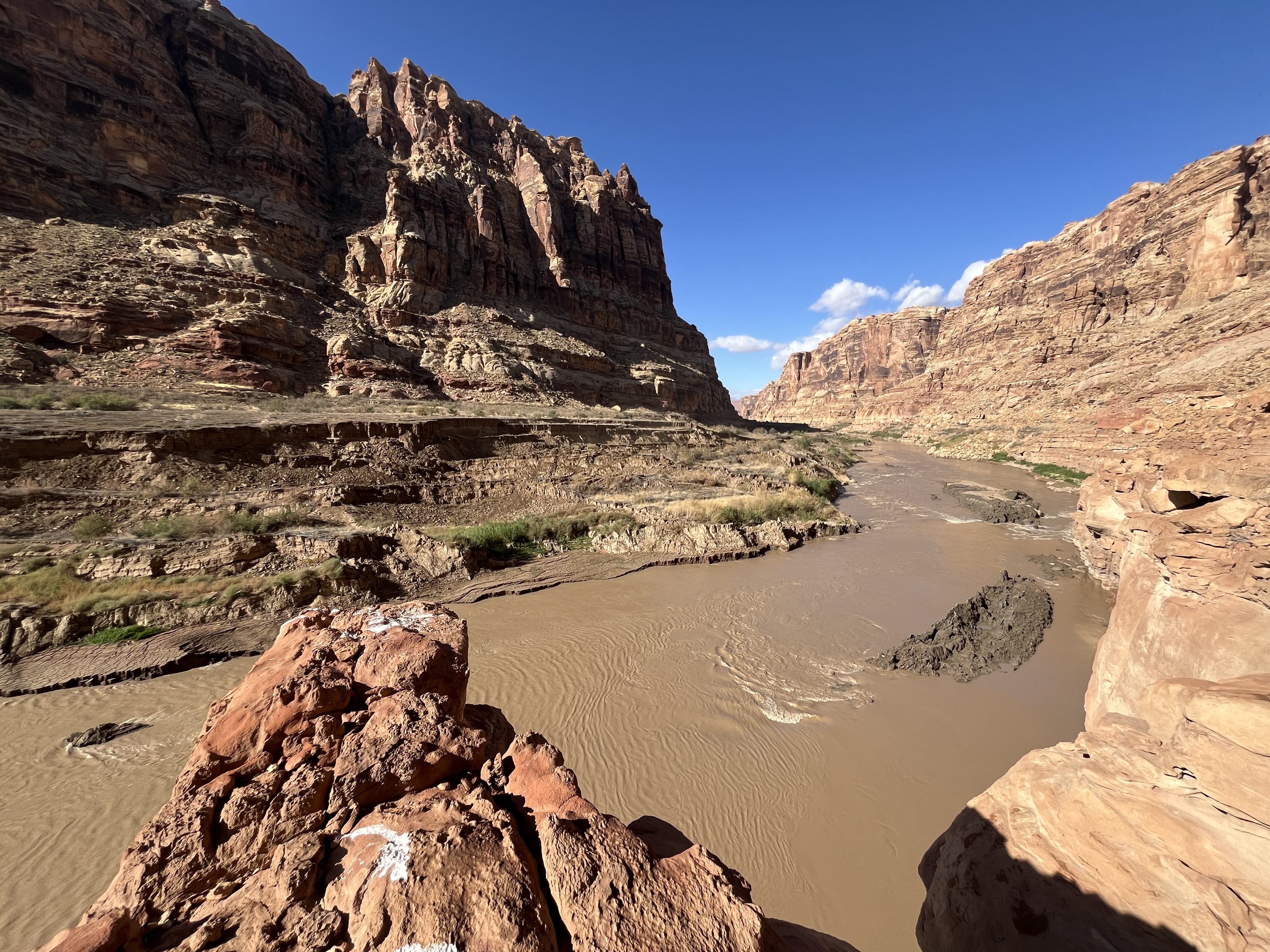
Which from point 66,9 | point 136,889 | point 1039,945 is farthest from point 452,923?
point 66,9

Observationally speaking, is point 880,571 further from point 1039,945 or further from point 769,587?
point 1039,945

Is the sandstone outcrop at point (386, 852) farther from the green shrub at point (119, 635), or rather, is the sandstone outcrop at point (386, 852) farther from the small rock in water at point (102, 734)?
the green shrub at point (119, 635)

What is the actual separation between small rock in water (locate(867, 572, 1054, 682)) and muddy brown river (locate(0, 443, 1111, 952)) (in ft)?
0.80

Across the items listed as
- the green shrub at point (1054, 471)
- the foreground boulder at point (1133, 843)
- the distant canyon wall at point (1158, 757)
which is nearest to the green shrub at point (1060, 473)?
the green shrub at point (1054, 471)

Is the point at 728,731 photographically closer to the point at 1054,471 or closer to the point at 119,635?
the point at 119,635

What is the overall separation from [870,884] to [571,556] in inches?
380

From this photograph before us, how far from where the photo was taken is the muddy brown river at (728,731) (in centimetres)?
413

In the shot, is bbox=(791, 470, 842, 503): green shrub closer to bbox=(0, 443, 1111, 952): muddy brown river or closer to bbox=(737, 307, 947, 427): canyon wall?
bbox=(0, 443, 1111, 952): muddy brown river

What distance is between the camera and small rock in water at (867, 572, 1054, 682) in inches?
297

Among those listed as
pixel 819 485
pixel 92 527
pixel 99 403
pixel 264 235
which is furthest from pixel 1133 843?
pixel 264 235

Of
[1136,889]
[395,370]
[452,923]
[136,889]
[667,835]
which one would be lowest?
[1136,889]

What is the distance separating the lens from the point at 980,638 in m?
8.38

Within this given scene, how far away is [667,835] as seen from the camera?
2.43m

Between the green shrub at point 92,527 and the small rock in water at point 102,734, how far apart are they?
21.7 ft
